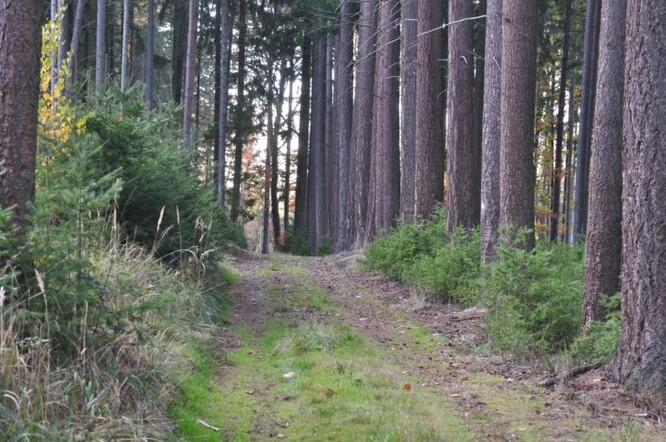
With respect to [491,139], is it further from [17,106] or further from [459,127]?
[17,106]

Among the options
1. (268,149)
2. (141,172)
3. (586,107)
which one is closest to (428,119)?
(141,172)

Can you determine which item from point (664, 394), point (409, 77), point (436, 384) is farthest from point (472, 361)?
point (409, 77)

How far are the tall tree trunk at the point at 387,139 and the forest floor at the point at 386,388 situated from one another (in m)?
9.45

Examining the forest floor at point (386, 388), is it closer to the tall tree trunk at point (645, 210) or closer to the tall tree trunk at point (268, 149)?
the tall tree trunk at point (645, 210)

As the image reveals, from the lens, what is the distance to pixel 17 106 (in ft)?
17.7

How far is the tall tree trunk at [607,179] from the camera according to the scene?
7766 mm

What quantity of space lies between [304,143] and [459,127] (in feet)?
83.7

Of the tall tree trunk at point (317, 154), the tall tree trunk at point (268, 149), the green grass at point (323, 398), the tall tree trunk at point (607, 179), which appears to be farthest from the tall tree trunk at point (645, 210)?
the tall tree trunk at point (268, 149)

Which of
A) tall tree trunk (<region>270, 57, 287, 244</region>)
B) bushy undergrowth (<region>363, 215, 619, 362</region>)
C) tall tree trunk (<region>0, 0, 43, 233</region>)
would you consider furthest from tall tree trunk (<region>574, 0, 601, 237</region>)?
tall tree trunk (<region>0, 0, 43, 233</region>)

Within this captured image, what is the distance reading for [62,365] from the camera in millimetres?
4797

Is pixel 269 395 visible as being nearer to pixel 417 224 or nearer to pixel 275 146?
pixel 417 224

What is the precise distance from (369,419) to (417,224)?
10.2 meters

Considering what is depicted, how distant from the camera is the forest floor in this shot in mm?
5488

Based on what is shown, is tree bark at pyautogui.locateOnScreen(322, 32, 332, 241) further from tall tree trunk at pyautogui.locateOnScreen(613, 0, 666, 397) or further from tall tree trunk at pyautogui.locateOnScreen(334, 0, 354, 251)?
tall tree trunk at pyautogui.locateOnScreen(613, 0, 666, 397)
